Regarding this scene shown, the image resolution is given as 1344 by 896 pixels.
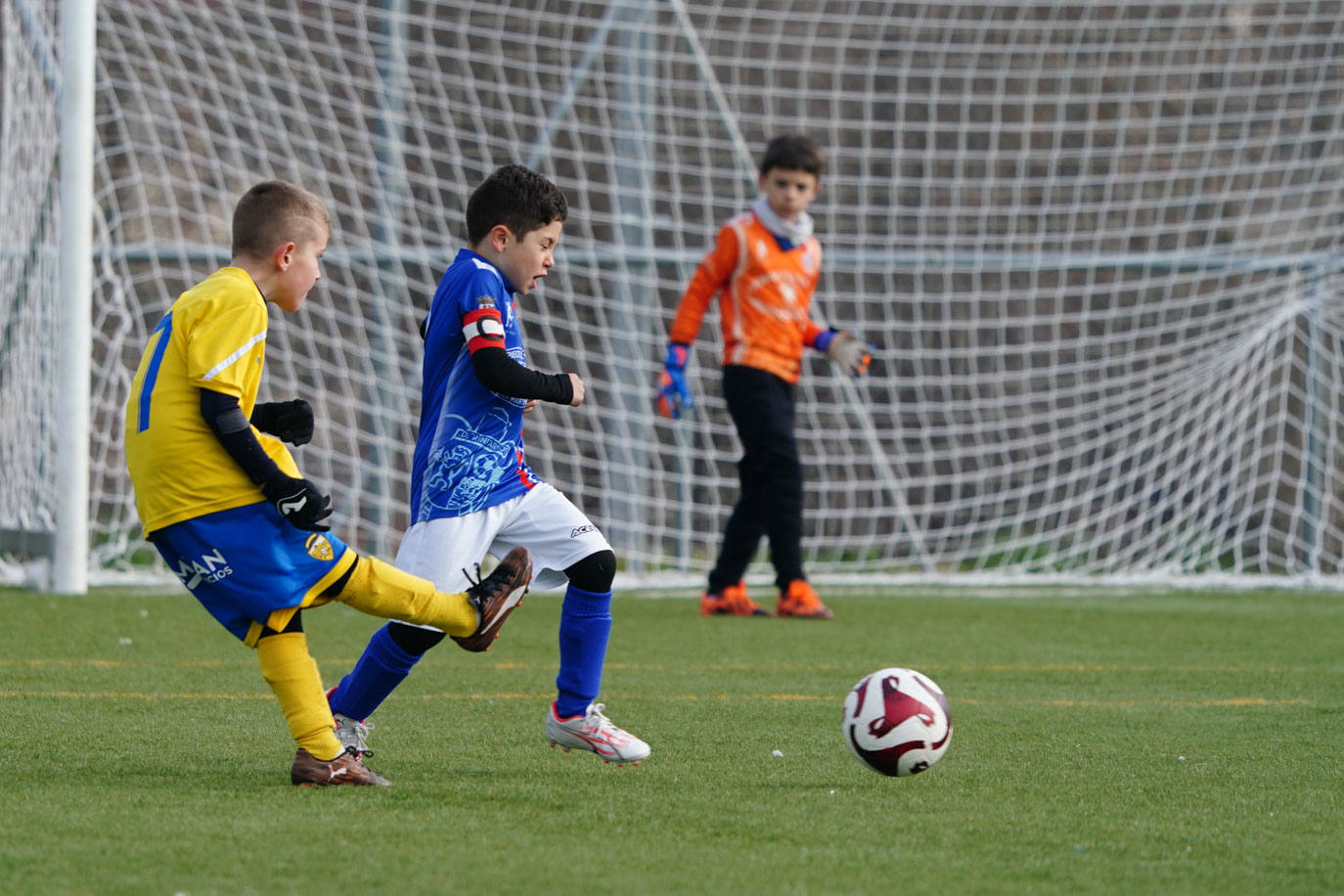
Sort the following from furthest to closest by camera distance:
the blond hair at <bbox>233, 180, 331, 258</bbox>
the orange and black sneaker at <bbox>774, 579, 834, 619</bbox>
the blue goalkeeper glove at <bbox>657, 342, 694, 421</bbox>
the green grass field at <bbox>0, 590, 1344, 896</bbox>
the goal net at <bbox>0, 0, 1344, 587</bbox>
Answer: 1. the goal net at <bbox>0, 0, 1344, 587</bbox>
2. the orange and black sneaker at <bbox>774, 579, 834, 619</bbox>
3. the blue goalkeeper glove at <bbox>657, 342, 694, 421</bbox>
4. the blond hair at <bbox>233, 180, 331, 258</bbox>
5. the green grass field at <bbox>0, 590, 1344, 896</bbox>

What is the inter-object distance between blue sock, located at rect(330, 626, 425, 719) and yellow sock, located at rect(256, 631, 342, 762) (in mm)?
→ 295

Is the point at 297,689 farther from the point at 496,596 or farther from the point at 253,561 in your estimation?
the point at 496,596

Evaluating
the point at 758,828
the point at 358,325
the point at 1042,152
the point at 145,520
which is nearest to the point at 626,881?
the point at 758,828

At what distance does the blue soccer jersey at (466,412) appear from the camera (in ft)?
12.1

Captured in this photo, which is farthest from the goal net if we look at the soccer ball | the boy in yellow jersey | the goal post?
the soccer ball

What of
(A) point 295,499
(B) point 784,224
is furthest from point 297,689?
(B) point 784,224

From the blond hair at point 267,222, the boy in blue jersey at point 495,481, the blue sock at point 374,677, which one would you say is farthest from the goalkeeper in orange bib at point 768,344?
the blond hair at point 267,222

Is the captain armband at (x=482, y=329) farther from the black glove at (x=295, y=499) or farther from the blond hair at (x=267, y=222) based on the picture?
the black glove at (x=295, y=499)

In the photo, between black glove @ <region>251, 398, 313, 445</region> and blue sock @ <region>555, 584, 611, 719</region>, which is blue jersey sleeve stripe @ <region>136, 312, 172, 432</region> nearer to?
black glove @ <region>251, 398, 313, 445</region>

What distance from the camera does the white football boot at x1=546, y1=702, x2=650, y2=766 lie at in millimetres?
3621

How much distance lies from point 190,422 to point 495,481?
73 cm

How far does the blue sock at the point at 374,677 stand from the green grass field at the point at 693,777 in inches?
6.2

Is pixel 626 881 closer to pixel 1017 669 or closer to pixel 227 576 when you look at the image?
pixel 227 576

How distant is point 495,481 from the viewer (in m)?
3.74
